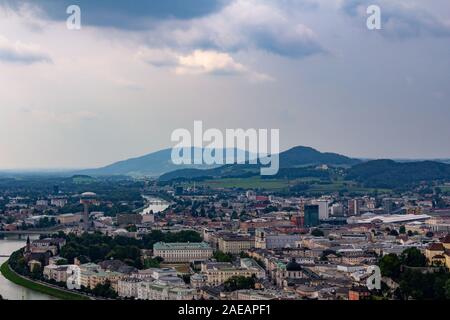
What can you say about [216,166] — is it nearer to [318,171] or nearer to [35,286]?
[318,171]

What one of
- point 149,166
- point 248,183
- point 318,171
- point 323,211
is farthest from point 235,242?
point 149,166

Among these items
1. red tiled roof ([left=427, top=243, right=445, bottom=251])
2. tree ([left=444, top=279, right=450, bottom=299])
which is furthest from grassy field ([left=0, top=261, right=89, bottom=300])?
red tiled roof ([left=427, top=243, right=445, bottom=251])

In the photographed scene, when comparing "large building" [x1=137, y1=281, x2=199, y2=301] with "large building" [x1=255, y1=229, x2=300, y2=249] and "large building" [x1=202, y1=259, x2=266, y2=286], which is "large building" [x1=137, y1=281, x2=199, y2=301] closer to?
"large building" [x1=202, y1=259, x2=266, y2=286]

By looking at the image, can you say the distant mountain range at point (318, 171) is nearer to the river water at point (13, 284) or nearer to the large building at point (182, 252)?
the river water at point (13, 284)

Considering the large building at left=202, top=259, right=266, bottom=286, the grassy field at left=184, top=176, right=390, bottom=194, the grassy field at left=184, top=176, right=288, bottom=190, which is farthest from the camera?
the grassy field at left=184, top=176, right=288, bottom=190

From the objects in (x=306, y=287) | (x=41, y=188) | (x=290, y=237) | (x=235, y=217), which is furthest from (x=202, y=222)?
(x=41, y=188)

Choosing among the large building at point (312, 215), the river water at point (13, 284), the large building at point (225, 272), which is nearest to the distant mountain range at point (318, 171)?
the river water at point (13, 284)

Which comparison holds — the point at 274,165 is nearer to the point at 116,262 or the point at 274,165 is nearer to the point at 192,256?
the point at 192,256
